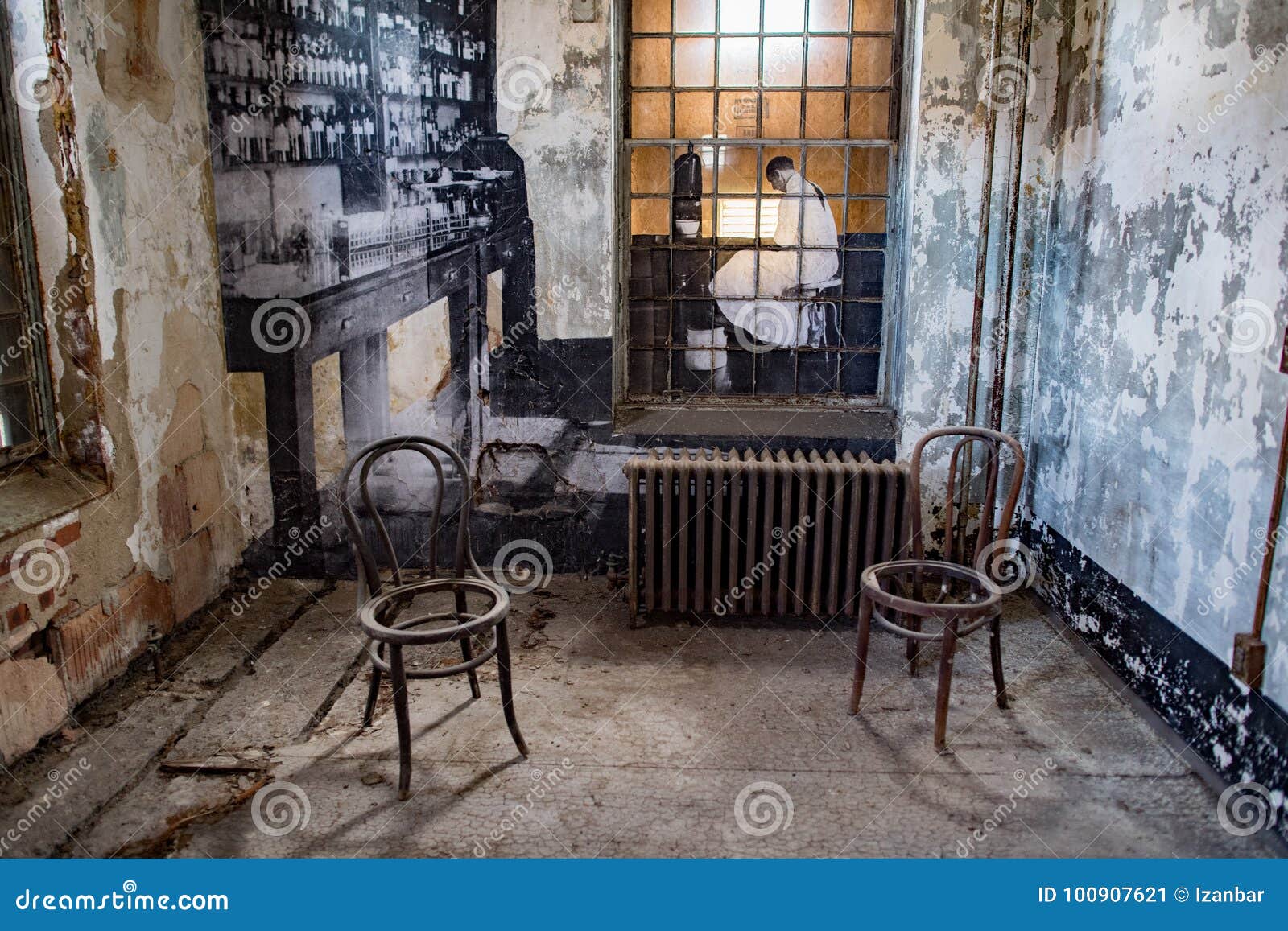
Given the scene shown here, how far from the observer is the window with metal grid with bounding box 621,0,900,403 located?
4.28m

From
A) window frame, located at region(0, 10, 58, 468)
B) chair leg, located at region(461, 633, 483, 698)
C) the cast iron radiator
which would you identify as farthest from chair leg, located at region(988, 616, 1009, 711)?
window frame, located at region(0, 10, 58, 468)

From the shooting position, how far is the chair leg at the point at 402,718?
108 inches

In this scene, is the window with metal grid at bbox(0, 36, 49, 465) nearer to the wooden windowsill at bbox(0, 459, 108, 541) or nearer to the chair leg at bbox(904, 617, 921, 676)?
the wooden windowsill at bbox(0, 459, 108, 541)

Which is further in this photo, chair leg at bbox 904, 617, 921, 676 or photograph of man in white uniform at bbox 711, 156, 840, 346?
photograph of man in white uniform at bbox 711, 156, 840, 346

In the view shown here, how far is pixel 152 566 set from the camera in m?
3.74

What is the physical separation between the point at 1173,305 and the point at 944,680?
1470 mm

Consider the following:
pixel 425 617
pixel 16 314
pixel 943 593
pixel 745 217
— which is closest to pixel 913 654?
pixel 943 593

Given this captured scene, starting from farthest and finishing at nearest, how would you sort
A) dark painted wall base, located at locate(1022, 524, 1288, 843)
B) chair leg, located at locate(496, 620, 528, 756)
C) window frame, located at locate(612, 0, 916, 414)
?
window frame, located at locate(612, 0, 916, 414), chair leg, located at locate(496, 620, 528, 756), dark painted wall base, located at locate(1022, 524, 1288, 843)

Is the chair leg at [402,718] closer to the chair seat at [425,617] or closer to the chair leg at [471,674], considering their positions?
the chair seat at [425,617]

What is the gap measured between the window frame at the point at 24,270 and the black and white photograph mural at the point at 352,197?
99 cm

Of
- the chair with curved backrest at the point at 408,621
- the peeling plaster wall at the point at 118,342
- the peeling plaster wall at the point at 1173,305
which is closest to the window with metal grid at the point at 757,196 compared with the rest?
the peeling plaster wall at the point at 1173,305

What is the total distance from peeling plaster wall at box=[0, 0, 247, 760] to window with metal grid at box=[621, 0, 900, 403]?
75.8 inches

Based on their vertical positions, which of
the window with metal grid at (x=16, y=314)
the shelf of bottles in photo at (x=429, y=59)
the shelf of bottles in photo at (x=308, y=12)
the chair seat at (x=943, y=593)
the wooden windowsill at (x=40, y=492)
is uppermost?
the shelf of bottles in photo at (x=308, y=12)

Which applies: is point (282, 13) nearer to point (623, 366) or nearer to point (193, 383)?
point (193, 383)
